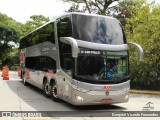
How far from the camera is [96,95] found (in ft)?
34.9

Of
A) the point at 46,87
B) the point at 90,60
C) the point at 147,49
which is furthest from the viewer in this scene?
the point at 147,49

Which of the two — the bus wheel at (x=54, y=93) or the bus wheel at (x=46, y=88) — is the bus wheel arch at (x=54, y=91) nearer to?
the bus wheel at (x=54, y=93)

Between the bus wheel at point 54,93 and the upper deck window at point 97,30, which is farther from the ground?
the upper deck window at point 97,30

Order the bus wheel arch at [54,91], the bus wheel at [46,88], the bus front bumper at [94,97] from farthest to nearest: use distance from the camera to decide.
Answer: the bus wheel at [46,88] → the bus wheel arch at [54,91] → the bus front bumper at [94,97]

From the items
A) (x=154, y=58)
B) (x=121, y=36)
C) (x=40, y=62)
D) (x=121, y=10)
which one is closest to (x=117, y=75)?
(x=121, y=36)

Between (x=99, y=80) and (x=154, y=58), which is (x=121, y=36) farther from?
(x=154, y=58)

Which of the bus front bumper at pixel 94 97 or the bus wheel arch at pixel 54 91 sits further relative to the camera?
the bus wheel arch at pixel 54 91

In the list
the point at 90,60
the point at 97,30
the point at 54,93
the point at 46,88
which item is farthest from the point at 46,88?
the point at 97,30

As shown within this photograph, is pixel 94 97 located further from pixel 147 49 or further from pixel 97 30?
pixel 147 49

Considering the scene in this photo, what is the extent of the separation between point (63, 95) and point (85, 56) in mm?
1994

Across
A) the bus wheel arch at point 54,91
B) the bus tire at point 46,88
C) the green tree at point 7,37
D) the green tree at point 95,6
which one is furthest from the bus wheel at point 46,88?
the green tree at point 7,37

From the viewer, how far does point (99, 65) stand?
10875 mm

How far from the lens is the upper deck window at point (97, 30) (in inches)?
436

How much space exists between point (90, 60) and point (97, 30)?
4.19 feet
